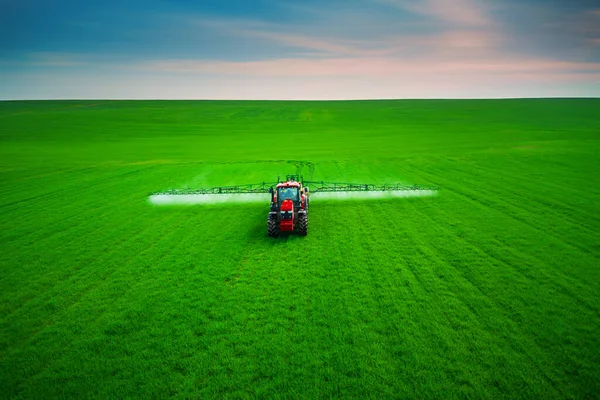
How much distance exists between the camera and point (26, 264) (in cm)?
1289

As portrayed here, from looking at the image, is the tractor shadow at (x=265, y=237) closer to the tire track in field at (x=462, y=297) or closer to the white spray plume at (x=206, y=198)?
the white spray plume at (x=206, y=198)

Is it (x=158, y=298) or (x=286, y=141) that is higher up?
(x=286, y=141)

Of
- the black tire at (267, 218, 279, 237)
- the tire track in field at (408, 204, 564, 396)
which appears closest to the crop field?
the tire track in field at (408, 204, 564, 396)

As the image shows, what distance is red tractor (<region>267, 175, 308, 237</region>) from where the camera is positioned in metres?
15.3

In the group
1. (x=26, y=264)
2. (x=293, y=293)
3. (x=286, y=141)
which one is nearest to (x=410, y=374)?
(x=293, y=293)

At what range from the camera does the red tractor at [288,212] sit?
1526 cm

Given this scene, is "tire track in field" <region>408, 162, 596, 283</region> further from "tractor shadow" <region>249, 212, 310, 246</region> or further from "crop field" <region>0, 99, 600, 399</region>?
"tractor shadow" <region>249, 212, 310, 246</region>

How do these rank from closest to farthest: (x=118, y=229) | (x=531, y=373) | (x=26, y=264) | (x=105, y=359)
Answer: (x=531, y=373)
(x=105, y=359)
(x=26, y=264)
(x=118, y=229)

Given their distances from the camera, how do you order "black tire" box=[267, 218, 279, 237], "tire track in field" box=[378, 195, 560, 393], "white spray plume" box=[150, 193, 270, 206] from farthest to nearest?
"white spray plume" box=[150, 193, 270, 206] → "black tire" box=[267, 218, 279, 237] → "tire track in field" box=[378, 195, 560, 393]

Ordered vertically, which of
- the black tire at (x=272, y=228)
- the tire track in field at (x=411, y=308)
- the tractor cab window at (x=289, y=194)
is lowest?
the tire track in field at (x=411, y=308)

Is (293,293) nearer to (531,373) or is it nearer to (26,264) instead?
(531,373)

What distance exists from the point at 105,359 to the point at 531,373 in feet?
32.3

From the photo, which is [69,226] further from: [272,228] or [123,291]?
[272,228]

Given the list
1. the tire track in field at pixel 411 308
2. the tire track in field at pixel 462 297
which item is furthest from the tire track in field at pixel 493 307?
the tire track in field at pixel 411 308
